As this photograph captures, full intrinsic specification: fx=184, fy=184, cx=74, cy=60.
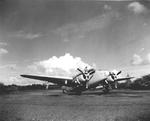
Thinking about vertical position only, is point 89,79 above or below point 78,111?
above

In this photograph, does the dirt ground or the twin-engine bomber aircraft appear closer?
the dirt ground

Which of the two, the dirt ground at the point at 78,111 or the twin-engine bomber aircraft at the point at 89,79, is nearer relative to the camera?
the dirt ground at the point at 78,111

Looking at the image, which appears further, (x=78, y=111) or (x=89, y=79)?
(x=89, y=79)

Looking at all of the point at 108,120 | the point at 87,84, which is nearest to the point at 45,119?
the point at 108,120

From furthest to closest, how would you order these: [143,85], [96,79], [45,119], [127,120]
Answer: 1. [143,85]
2. [96,79]
3. [45,119]
4. [127,120]

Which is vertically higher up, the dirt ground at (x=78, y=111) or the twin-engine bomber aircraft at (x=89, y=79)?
the twin-engine bomber aircraft at (x=89, y=79)

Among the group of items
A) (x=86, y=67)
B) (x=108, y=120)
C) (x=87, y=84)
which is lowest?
(x=108, y=120)

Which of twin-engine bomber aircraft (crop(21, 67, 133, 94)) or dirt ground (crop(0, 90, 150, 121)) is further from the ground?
twin-engine bomber aircraft (crop(21, 67, 133, 94))

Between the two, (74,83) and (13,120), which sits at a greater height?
(74,83)

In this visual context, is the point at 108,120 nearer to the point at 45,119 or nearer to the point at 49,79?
the point at 45,119

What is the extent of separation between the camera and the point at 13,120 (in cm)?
898

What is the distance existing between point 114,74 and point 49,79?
9.95 m

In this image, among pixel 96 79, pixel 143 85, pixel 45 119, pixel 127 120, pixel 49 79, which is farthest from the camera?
pixel 143 85

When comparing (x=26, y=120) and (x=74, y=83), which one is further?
(x=74, y=83)
